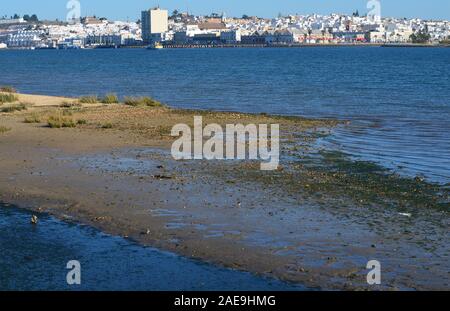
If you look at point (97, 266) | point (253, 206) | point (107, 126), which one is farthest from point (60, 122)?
point (97, 266)

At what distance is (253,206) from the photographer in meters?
13.7

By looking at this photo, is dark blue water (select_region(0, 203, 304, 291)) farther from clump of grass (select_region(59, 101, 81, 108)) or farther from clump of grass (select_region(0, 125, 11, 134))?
clump of grass (select_region(59, 101, 81, 108))

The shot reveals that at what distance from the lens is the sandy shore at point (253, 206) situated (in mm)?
10578

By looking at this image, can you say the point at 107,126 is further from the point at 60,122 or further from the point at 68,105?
the point at 68,105

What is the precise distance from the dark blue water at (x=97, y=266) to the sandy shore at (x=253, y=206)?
0.36m

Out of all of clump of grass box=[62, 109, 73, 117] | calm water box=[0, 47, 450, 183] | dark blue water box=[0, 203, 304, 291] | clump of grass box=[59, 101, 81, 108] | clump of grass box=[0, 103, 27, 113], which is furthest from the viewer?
clump of grass box=[59, 101, 81, 108]

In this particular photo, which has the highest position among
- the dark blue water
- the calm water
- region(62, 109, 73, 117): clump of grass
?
the dark blue water

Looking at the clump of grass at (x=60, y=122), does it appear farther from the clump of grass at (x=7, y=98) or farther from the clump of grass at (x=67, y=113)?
the clump of grass at (x=7, y=98)

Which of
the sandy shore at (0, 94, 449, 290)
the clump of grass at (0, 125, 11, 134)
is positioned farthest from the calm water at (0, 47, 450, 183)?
the clump of grass at (0, 125, 11, 134)

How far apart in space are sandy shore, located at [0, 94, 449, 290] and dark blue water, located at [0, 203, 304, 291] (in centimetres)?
36

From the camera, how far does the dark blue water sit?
957cm

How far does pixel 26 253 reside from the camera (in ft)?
35.7

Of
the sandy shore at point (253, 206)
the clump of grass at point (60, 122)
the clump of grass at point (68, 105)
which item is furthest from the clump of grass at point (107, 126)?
the clump of grass at point (68, 105)
